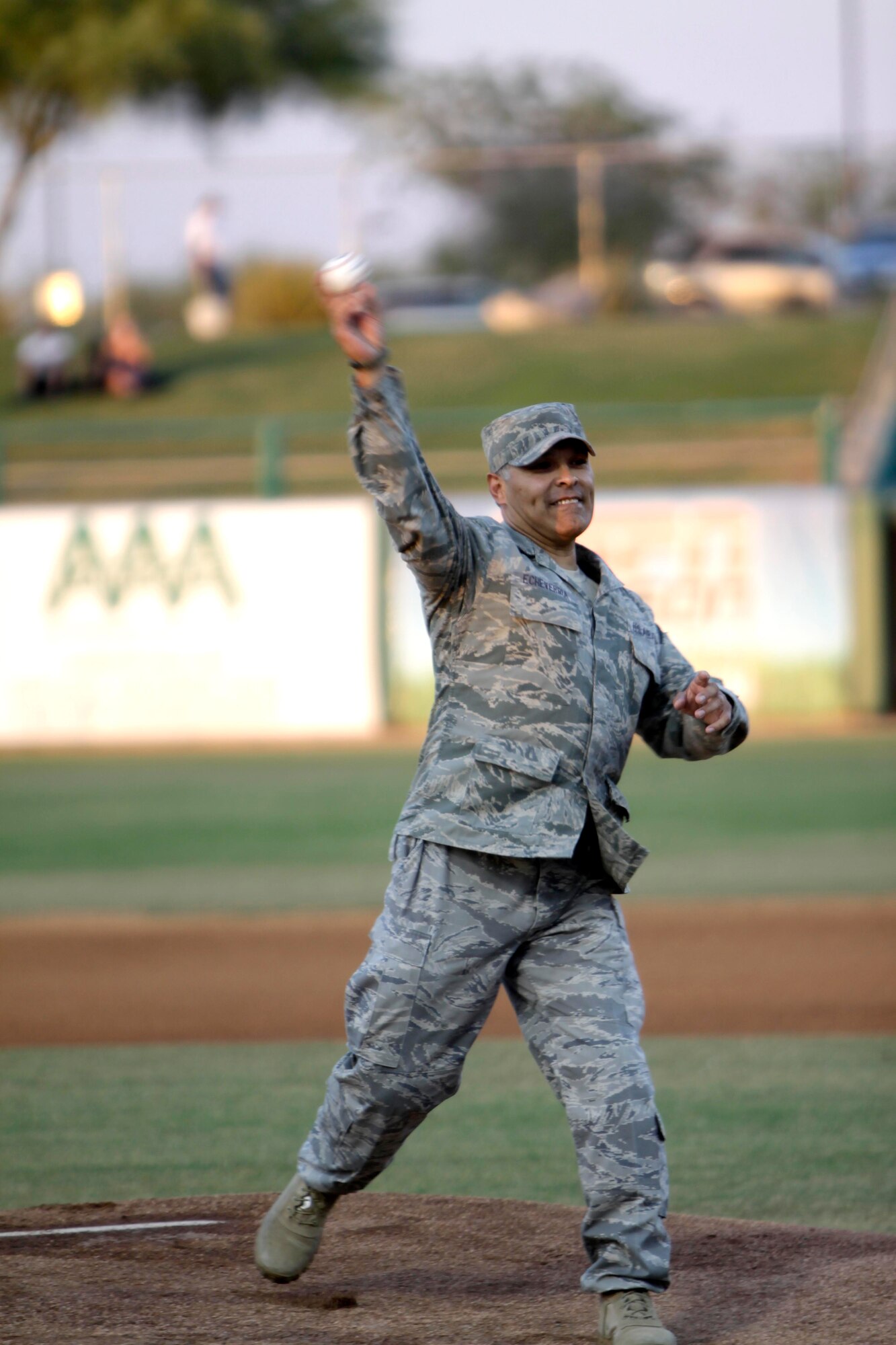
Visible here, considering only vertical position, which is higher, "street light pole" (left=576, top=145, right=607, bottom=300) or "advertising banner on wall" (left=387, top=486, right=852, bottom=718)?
"street light pole" (left=576, top=145, right=607, bottom=300)

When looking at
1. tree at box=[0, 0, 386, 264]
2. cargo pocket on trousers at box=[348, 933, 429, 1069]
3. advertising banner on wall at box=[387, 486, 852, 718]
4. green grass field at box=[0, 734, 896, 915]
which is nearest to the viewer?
cargo pocket on trousers at box=[348, 933, 429, 1069]

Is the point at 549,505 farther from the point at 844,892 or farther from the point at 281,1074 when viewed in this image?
the point at 844,892

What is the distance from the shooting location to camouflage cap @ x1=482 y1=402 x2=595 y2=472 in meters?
3.83

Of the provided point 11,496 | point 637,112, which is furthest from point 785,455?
point 637,112

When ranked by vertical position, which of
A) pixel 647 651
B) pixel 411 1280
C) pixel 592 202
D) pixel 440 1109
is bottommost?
pixel 440 1109

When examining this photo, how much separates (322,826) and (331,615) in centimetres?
576

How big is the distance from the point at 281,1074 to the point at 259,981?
1645 mm

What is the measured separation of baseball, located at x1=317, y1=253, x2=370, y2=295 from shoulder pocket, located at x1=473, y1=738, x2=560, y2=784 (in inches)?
37.8

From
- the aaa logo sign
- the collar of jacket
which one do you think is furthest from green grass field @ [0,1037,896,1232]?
the aaa logo sign

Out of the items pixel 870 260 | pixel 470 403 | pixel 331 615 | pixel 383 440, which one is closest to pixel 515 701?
pixel 383 440

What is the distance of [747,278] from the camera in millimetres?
30219

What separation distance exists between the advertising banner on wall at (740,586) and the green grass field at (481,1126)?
11.6 metres

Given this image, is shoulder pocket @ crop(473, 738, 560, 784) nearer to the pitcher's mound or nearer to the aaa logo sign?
the pitcher's mound

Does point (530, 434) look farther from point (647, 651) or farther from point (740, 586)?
point (740, 586)
